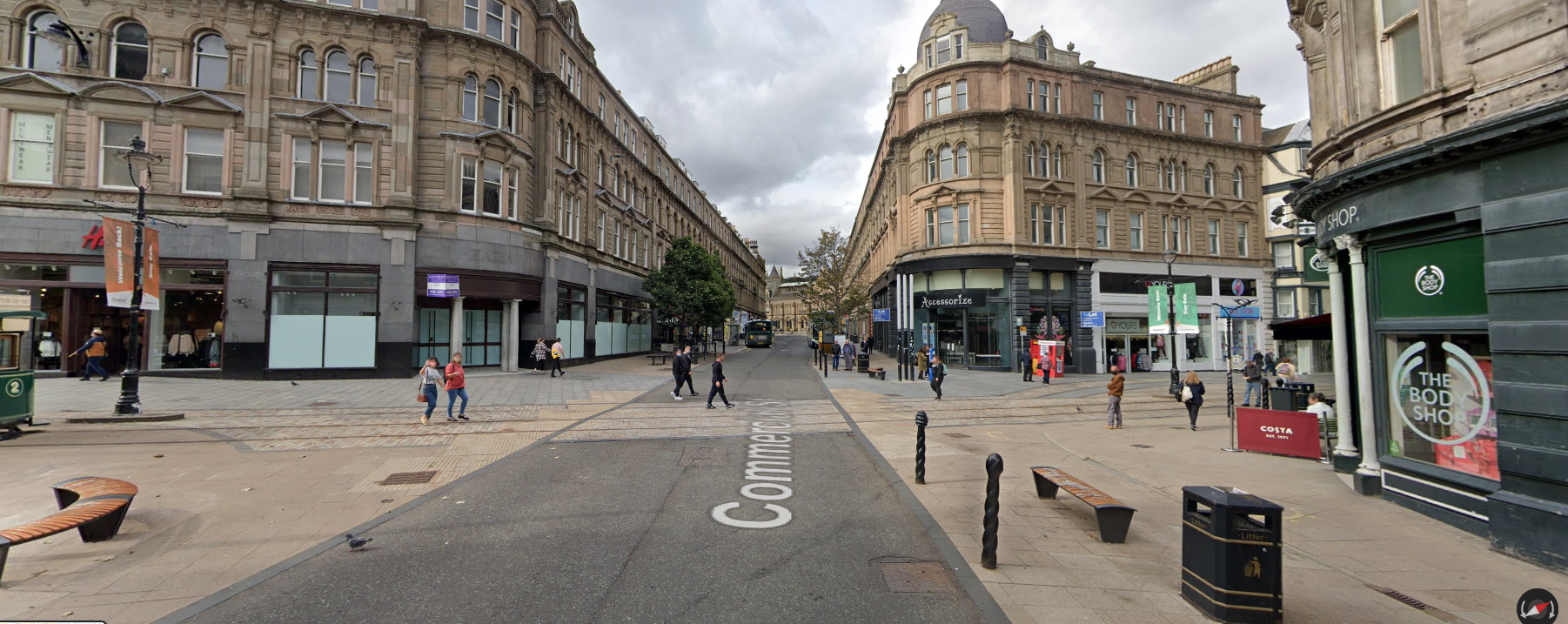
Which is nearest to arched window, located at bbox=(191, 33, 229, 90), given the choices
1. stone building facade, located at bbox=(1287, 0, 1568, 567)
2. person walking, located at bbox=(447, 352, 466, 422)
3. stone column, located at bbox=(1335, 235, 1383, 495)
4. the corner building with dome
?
person walking, located at bbox=(447, 352, 466, 422)

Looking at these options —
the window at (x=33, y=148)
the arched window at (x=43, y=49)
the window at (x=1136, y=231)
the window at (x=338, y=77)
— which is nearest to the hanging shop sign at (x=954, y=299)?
the window at (x=1136, y=231)

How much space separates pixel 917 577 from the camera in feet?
17.0

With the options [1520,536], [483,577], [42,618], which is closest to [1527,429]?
[1520,536]

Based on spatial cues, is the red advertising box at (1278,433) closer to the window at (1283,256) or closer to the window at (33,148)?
the window at (1283,256)

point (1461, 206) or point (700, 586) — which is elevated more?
point (1461, 206)

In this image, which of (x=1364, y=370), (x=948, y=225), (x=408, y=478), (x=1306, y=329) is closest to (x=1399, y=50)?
(x=1364, y=370)

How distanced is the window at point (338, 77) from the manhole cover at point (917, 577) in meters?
27.2

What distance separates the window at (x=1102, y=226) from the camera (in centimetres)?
3231

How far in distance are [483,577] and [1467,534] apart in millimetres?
10214

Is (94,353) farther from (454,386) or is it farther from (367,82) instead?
(454,386)

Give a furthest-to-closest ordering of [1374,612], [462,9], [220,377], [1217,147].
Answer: [1217,147]
[462,9]
[220,377]
[1374,612]

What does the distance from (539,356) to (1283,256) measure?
139 feet

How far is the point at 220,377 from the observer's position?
20984 mm

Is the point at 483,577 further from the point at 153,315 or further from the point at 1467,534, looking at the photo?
the point at 153,315
